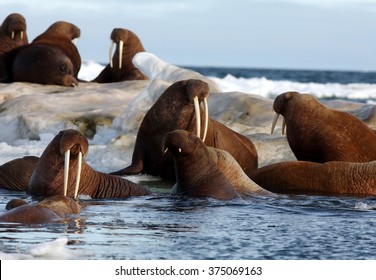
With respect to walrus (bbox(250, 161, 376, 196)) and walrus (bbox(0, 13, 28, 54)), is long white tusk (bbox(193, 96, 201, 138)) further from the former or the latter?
walrus (bbox(0, 13, 28, 54))

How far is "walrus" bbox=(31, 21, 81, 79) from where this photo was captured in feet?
63.1

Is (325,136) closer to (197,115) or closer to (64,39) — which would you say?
(197,115)

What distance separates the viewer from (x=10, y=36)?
19016 millimetres

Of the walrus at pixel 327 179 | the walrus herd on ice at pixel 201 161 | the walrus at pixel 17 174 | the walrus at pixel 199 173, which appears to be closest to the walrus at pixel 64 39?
the walrus herd on ice at pixel 201 161

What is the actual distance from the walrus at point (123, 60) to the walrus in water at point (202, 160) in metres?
8.90

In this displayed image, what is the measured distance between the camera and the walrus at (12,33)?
18969mm

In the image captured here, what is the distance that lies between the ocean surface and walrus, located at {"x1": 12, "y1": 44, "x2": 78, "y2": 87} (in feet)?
24.7

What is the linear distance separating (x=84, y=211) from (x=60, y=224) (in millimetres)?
874

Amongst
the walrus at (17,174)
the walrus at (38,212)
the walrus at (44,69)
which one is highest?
the walrus at (44,69)

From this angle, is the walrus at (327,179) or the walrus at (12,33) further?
the walrus at (12,33)

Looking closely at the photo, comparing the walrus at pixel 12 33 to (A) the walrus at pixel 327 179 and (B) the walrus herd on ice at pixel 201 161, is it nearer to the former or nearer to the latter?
(B) the walrus herd on ice at pixel 201 161

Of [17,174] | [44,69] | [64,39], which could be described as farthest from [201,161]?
[64,39]
